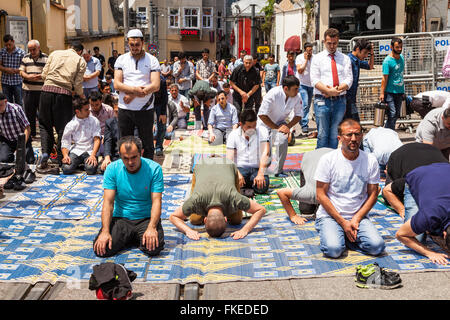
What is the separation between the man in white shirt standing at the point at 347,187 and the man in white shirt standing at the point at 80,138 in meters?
4.30

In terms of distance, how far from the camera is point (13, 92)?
1149 centimetres

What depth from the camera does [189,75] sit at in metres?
16.4

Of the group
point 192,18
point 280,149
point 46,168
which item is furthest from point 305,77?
point 192,18

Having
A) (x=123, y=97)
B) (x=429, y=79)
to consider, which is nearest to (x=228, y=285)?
(x=123, y=97)

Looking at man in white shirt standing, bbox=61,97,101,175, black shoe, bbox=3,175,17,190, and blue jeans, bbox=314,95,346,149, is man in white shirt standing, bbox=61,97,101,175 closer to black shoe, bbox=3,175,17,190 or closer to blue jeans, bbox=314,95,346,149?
black shoe, bbox=3,175,17,190

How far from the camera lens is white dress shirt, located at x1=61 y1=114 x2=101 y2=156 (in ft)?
29.7

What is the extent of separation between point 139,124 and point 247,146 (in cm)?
147

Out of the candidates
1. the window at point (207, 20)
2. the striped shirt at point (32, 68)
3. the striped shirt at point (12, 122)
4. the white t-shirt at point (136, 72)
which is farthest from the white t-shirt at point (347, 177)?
the window at point (207, 20)

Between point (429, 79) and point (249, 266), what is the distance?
329 inches

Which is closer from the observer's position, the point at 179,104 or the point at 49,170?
the point at 49,170

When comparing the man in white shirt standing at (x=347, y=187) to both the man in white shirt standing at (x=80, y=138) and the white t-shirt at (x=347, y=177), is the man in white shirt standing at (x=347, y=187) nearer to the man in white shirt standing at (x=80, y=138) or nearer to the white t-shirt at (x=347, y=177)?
the white t-shirt at (x=347, y=177)

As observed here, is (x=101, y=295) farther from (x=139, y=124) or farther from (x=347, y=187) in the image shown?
(x=139, y=124)

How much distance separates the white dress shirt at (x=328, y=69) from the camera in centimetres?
838

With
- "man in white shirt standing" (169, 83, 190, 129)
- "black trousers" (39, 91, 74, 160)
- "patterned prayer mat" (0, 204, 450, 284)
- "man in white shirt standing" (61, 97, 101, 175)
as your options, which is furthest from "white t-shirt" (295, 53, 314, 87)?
"patterned prayer mat" (0, 204, 450, 284)
